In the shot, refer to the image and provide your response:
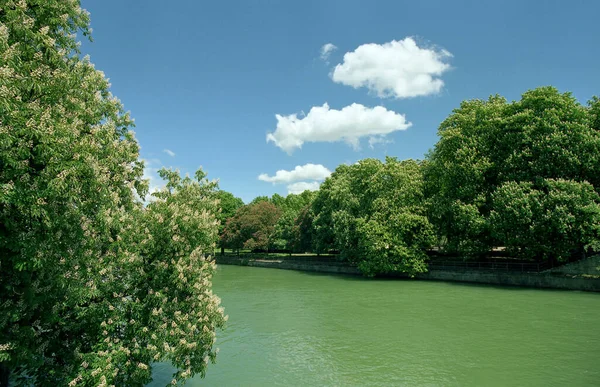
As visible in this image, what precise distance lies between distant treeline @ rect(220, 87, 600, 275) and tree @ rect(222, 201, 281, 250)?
814 inches

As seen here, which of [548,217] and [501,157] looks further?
[501,157]

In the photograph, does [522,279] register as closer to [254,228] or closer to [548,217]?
[548,217]

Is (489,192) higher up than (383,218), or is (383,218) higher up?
(489,192)

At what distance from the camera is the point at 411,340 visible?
18891 millimetres

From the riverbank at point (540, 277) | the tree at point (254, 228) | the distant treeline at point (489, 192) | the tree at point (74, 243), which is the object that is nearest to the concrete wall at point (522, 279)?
the riverbank at point (540, 277)

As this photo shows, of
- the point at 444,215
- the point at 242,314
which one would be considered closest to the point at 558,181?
the point at 444,215

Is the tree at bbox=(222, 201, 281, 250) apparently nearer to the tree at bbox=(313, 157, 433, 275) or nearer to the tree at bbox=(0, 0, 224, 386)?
the tree at bbox=(313, 157, 433, 275)

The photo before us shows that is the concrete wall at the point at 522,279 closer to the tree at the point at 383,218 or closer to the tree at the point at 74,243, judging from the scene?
the tree at the point at 383,218

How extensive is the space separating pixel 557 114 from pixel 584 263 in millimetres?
12517

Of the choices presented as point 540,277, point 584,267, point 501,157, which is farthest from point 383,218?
point 584,267

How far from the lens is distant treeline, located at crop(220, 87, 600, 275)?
3222 centimetres

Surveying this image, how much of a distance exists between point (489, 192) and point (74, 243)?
37.4 m

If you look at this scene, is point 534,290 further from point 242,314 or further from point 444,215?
point 242,314

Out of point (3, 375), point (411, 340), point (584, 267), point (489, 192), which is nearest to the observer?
point (3, 375)
